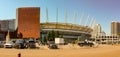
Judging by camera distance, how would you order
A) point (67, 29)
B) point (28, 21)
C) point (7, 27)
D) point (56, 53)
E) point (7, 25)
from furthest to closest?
point (67, 29), point (7, 27), point (7, 25), point (28, 21), point (56, 53)

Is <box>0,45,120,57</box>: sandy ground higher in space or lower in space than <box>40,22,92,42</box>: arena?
lower

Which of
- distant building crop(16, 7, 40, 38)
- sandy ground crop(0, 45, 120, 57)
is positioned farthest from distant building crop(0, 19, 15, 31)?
sandy ground crop(0, 45, 120, 57)

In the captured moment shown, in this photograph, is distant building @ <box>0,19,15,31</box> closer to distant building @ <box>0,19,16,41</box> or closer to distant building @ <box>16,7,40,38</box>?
distant building @ <box>0,19,16,41</box>

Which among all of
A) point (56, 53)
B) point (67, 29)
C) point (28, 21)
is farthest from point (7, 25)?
point (56, 53)

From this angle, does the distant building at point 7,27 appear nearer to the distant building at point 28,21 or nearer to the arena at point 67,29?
the distant building at point 28,21

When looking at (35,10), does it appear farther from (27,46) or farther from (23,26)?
(27,46)

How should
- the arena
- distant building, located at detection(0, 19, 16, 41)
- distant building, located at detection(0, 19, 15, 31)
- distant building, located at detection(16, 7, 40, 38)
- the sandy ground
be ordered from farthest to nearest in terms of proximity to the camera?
the arena, distant building, located at detection(0, 19, 15, 31), distant building, located at detection(0, 19, 16, 41), distant building, located at detection(16, 7, 40, 38), the sandy ground

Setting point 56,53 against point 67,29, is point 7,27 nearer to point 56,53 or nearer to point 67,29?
point 67,29

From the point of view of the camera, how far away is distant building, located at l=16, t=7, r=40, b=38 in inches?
5007

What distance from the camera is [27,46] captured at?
5097 cm

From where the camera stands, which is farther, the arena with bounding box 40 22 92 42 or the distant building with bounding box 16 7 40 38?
the arena with bounding box 40 22 92 42

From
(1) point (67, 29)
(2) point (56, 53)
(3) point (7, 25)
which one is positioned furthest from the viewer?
(1) point (67, 29)

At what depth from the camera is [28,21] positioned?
131 m

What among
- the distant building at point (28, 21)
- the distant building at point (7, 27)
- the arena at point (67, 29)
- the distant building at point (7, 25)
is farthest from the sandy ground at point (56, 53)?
the arena at point (67, 29)
